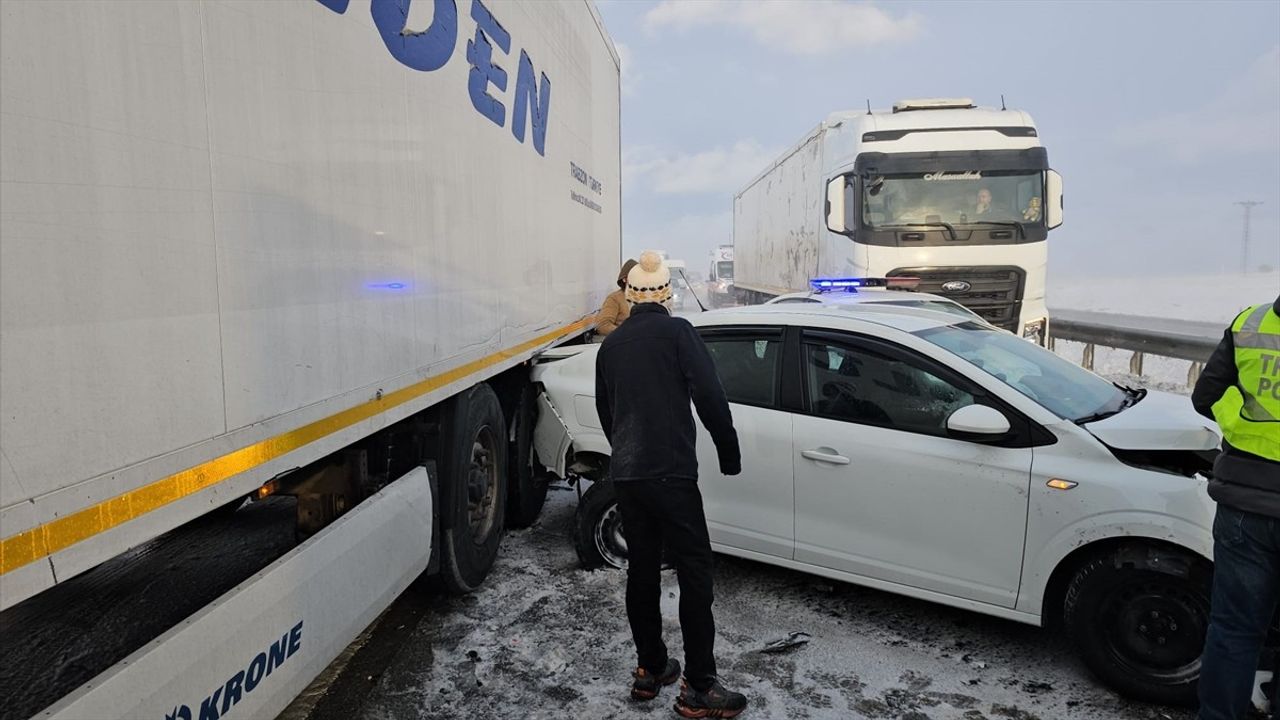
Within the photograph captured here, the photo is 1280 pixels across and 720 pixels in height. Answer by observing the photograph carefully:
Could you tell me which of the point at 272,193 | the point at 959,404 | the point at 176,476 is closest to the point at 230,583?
the point at 176,476

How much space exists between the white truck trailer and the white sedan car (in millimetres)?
1496

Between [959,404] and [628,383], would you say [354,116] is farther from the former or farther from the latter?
[959,404]

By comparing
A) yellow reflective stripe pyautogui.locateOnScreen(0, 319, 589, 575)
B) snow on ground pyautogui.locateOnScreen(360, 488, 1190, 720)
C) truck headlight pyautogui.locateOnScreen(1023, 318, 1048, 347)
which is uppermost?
yellow reflective stripe pyautogui.locateOnScreen(0, 319, 589, 575)

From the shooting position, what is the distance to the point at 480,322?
4.27 metres

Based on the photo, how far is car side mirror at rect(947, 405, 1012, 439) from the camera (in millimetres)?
3512

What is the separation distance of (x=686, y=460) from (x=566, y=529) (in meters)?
2.65

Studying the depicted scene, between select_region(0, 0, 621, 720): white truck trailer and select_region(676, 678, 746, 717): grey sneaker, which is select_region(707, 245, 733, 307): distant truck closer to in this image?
select_region(0, 0, 621, 720): white truck trailer

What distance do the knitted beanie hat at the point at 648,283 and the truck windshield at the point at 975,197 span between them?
8255 mm

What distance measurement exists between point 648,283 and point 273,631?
1.89 meters

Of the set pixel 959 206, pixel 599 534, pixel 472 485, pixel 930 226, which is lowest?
pixel 599 534

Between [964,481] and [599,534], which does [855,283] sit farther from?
[964,481]

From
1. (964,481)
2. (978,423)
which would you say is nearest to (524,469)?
(964,481)

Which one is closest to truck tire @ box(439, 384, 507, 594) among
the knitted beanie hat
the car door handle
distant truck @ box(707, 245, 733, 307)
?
the knitted beanie hat

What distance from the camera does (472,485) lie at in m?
4.56
